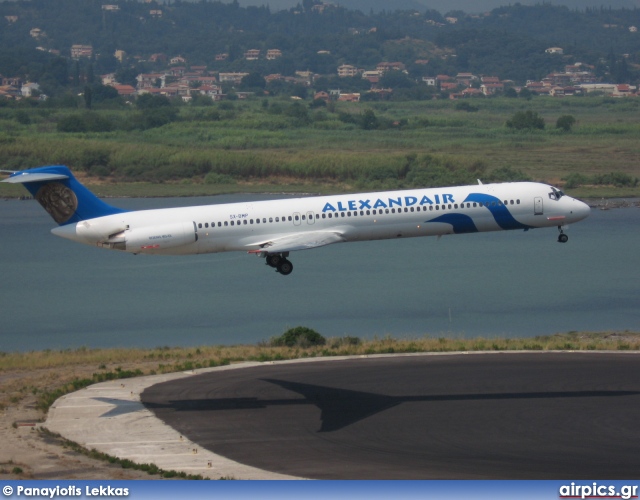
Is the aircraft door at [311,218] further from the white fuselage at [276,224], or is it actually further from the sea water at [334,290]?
the sea water at [334,290]

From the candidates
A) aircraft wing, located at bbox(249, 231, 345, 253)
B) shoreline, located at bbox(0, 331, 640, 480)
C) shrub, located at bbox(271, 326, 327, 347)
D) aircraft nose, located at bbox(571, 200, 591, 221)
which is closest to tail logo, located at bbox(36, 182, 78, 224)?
shoreline, located at bbox(0, 331, 640, 480)

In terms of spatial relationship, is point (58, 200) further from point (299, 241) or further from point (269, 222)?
point (299, 241)

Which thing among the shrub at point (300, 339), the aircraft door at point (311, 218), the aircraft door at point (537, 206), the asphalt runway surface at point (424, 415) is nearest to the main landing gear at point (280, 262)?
the aircraft door at point (311, 218)

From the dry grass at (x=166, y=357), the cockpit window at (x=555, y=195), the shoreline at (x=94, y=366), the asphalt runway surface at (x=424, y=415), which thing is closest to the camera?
the asphalt runway surface at (x=424, y=415)

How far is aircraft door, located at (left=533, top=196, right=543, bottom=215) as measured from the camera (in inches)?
2462

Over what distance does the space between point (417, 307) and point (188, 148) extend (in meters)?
91.1

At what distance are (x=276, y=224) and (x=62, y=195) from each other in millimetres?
10768

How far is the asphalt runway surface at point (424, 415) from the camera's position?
35219mm

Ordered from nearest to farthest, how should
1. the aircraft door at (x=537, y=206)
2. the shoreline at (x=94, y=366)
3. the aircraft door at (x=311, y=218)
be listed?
the shoreline at (x=94, y=366), the aircraft door at (x=311, y=218), the aircraft door at (x=537, y=206)

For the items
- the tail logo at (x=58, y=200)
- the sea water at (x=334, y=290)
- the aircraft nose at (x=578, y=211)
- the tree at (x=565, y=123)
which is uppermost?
the tree at (x=565, y=123)

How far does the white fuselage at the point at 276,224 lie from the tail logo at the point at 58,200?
86 cm

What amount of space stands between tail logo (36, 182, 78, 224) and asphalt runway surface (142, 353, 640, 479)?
12.5 metres

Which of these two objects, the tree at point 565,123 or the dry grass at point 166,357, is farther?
the tree at point 565,123

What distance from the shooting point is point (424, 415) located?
4178 cm
